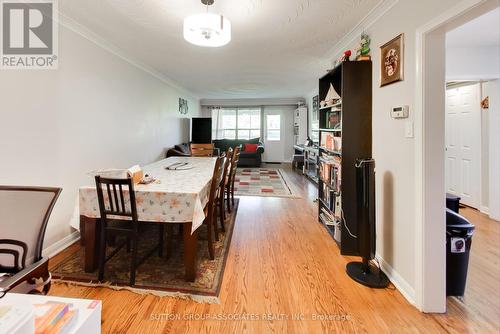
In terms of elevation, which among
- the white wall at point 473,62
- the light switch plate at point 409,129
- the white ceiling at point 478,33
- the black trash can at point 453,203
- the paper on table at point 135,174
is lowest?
the black trash can at point 453,203

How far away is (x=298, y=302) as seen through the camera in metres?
1.77

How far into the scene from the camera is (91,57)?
2938mm

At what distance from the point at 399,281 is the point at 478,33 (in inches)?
119

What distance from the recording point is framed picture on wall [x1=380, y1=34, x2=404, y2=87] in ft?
6.10

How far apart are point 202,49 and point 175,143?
3.25 metres

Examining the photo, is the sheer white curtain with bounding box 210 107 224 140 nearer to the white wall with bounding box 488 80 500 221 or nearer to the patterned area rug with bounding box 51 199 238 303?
the patterned area rug with bounding box 51 199 238 303

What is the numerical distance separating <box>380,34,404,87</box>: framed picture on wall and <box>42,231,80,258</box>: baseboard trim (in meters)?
3.37

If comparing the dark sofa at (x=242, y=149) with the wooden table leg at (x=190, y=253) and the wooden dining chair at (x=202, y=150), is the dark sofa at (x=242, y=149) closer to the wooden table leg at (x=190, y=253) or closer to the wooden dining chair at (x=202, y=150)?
the wooden dining chair at (x=202, y=150)

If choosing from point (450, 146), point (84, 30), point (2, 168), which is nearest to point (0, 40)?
point (84, 30)

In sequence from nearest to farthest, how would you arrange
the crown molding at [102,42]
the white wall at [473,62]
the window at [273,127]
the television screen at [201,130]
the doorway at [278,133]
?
the crown molding at [102,42], the white wall at [473,62], the television screen at [201,130], the doorway at [278,133], the window at [273,127]

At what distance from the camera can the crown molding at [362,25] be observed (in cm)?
209

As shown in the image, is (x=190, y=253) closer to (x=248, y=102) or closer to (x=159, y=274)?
(x=159, y=274)

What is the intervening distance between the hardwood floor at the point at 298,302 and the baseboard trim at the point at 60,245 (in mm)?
77

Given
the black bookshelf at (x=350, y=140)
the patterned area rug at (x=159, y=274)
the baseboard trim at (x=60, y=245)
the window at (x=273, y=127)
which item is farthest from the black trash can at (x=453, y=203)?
the window at (x=273, y=127)
